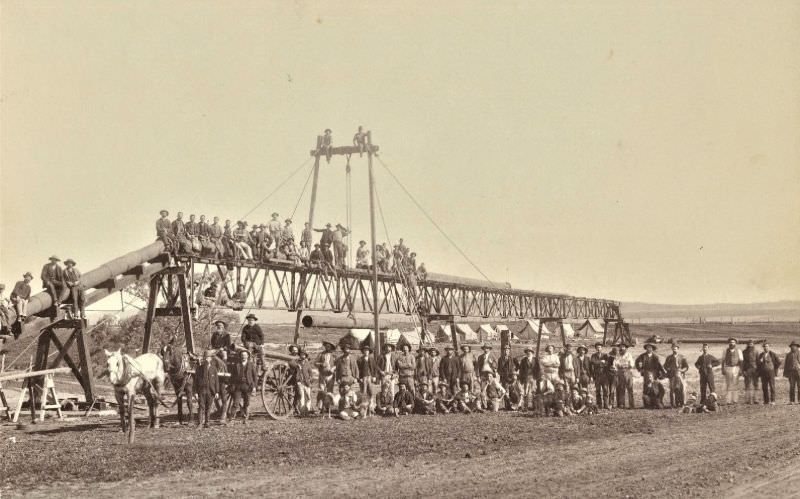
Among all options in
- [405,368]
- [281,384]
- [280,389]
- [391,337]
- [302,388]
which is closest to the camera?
[280,389]

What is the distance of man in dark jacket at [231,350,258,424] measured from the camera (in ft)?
56.1

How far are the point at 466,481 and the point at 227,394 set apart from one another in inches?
341

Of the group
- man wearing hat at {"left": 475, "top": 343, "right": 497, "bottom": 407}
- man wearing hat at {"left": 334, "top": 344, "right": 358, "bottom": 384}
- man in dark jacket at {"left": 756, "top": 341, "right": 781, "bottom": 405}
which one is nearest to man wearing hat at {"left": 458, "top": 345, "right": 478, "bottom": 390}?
man wearing hat at {"left": 475, "top": 343, "right": 497, "bottom": 407}

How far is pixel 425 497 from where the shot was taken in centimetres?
942

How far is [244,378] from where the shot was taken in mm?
17188

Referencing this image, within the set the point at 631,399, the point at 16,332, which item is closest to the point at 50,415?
the point at 16,332

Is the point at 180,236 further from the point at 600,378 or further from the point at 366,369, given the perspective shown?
the point at 600,378

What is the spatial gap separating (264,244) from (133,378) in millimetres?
9121

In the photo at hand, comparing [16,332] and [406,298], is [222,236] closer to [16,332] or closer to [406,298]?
[16,332]

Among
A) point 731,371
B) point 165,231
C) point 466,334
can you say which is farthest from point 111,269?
point 466,334

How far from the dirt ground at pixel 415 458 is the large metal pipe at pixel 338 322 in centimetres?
608

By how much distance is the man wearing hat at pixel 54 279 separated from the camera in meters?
17.6

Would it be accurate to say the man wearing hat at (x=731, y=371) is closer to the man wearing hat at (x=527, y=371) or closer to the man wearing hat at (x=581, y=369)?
the man wearing hat at (x=581, y=369)

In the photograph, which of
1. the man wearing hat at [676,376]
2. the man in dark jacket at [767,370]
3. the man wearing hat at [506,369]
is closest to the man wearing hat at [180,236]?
the man wearing hat at [506,369]
